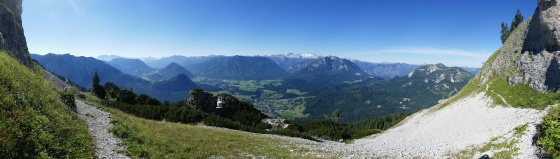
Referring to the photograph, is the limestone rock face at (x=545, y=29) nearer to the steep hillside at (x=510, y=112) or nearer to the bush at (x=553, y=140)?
the steep hillside at (x=510, y=112)

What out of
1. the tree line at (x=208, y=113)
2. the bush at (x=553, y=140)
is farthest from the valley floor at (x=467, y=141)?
the tree line at (x=208, y=113)

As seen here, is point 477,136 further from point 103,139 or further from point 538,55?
point 103,139

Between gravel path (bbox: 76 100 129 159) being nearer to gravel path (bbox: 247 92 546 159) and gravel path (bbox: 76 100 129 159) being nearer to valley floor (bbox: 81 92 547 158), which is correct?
valley floor (bbox: 81 92 547 158)

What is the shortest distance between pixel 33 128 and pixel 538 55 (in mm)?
85925

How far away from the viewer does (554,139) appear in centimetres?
2033

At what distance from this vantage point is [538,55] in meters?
60.8

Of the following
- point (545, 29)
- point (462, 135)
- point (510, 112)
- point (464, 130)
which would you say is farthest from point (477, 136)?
point (545, 29)

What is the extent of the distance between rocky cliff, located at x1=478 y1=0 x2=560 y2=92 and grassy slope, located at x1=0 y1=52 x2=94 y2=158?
7402cm

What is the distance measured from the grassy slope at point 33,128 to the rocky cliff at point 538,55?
74.0 metres

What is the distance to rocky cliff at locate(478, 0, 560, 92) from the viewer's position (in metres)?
54.5

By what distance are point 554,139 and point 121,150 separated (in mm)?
32860

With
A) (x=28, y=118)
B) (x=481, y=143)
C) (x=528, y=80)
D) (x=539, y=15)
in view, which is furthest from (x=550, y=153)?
(x=539, y=15)

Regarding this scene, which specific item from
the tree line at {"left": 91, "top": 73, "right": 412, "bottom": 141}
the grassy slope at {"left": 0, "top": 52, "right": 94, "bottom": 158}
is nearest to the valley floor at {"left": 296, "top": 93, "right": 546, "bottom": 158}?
the tree line at {"left": 91, "top": 73, "right": 412, "bottom": 141}

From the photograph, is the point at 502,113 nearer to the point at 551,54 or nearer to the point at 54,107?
the point at 551,54
